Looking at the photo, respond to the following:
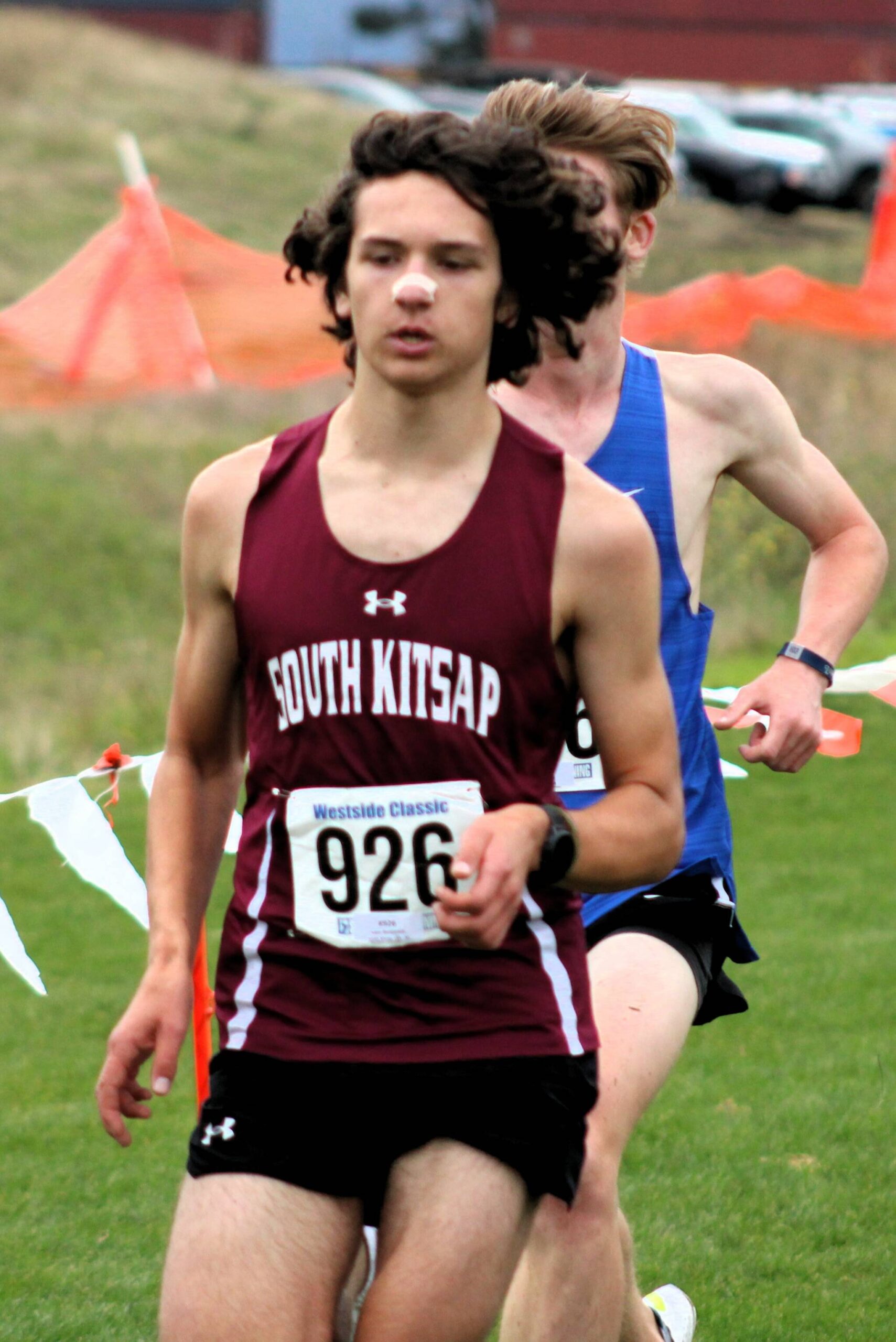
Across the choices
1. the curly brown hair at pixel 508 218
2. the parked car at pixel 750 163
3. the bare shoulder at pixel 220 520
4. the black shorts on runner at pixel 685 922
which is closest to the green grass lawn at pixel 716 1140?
the black shorts on runner at pixel 685 922

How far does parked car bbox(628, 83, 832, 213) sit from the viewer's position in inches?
1284

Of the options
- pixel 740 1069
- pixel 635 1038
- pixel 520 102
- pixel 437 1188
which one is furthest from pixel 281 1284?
pixel 740 1069

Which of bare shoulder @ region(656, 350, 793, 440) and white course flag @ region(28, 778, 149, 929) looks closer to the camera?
bare shoulder @ region(656, 350, 793, 440)

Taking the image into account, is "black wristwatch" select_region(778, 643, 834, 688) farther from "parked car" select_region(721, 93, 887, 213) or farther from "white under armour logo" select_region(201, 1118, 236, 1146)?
"parked car" select_region(721, 93, 887, 213)

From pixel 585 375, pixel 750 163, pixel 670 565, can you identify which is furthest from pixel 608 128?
pixel 750 163

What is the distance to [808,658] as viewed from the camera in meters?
3.96

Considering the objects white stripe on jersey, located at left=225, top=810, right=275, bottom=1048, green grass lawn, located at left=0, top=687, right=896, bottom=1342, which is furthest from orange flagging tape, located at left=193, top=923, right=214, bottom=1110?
white stripe on jersey, located at left=225, top=810, right=275, bottom=1048

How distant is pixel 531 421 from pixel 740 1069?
3.20m

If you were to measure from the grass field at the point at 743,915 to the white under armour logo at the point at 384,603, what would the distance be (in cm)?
260

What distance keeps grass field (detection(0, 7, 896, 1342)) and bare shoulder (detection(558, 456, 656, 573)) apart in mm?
2564

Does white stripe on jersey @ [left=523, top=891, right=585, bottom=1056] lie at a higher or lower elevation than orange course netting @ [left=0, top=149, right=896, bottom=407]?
higher

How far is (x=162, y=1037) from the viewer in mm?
2781

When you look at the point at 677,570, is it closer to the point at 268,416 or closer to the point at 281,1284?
the point at 281,1284

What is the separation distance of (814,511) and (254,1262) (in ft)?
6.87
